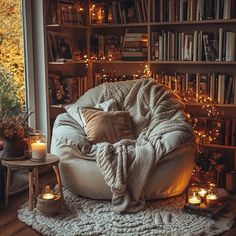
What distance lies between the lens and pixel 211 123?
4.07m

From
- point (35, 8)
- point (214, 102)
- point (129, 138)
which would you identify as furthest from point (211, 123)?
point (35, 8)

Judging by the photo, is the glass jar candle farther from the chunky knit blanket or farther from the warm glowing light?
the warm glowing light

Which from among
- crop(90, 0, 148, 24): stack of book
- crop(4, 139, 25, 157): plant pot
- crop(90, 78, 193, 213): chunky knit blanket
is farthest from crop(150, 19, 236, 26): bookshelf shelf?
crop(4, 139, 25, 157): plant pot

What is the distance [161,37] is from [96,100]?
944 millimetres

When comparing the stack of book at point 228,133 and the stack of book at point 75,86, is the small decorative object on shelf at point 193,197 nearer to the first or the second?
the stack of book at point 228,133

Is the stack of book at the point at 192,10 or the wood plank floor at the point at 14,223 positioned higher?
the stack of book at the point at 192,10

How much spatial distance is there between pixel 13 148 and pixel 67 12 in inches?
69.3

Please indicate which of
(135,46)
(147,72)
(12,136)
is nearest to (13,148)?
(12,136)

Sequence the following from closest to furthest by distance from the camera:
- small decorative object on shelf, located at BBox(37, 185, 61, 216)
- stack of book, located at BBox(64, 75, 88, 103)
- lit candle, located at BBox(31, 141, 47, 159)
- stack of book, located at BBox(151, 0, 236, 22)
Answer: small decorative object on shelf, located at BBox(37, 185, 61, 216)
lit candle, located at BBox(31, 141, 47, 159)
stack of book, located at BBox(151, 0, 236, 22)
stack of book, located at BBox(64, 75, 88, 103)

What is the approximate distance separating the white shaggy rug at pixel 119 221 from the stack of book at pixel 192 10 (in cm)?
177

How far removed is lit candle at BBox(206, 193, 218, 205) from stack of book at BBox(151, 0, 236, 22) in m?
1.64

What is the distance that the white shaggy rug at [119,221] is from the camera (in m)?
2.86

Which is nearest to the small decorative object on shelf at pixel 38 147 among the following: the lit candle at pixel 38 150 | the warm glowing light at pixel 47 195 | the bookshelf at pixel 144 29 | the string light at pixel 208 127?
the lit candle at pixel 38 150

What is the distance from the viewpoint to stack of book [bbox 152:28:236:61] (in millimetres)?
3925
